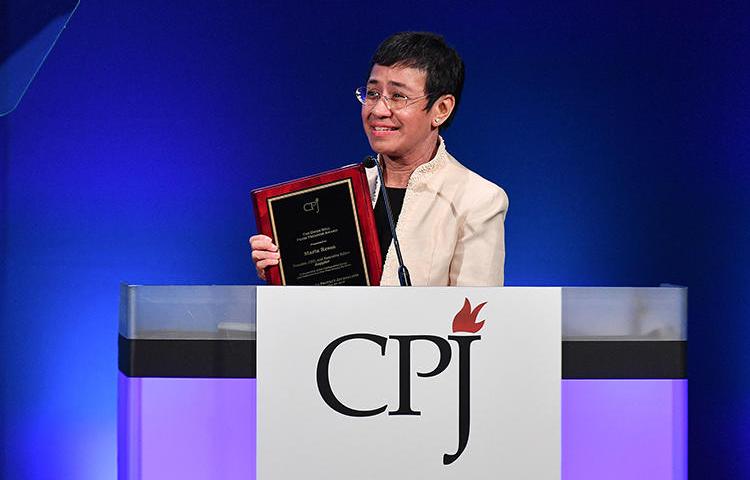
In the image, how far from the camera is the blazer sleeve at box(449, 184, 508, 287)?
223cm

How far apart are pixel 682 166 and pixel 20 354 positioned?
2057 millimetres

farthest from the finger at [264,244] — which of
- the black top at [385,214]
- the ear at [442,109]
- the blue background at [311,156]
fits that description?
the blue background at [311,156]

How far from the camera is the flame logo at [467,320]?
177cm

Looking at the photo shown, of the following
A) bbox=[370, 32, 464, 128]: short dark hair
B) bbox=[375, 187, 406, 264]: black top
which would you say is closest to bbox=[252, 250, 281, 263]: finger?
bbox=[375, 187, 406, 264]: black top

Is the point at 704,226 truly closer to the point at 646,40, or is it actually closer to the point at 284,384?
the point at 646,40

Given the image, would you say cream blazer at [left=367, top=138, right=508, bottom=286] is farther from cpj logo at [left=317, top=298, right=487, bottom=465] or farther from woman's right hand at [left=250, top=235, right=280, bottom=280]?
cpj logo at [left=317, top=298, right=487, bottom=465]

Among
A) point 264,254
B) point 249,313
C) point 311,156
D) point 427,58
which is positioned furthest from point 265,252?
point 311,156

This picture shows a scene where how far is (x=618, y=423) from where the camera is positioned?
5.92ft

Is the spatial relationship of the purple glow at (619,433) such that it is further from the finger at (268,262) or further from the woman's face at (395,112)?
the woman's face at (395,112)

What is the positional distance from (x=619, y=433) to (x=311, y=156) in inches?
72.7

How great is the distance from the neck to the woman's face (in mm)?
54

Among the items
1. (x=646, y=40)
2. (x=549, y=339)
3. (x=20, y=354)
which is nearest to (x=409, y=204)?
(x=549, y=339)

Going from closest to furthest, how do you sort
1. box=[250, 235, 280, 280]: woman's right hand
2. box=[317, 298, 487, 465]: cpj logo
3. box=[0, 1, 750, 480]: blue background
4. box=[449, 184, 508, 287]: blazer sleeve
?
1. box=[317, 298, 487, 465]: cpj logo
2. box=[250, 235, 280, 280]: woman's right hand
3. box=[449, 184, 508, 287]: blazer sleeve
4. box=[0, 1, 750, 480]: blue background

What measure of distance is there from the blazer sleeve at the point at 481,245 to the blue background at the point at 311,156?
1165 millimetres
